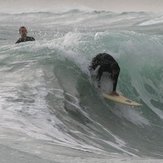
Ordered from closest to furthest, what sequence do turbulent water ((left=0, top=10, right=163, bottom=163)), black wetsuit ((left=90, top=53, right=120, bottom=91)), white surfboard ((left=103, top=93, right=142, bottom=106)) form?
1. turbulent water ((left=0, top=10, right=163, bottom=163))
2. white surfboard ((left=103, top=93, right=142, bottom=106))
3. black wetsuit ((left=90, top=53, right=120, bottom=91))

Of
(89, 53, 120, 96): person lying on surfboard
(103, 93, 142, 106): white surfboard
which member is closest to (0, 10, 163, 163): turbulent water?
(103, 93, 142, 106): white surfboard

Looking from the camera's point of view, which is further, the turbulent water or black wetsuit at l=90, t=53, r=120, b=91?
black wetsuit at l=90, t=53, r=120, b=91

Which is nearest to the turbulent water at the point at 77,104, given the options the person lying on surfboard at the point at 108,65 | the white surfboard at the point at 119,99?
the white surfboard at the point at 119,99

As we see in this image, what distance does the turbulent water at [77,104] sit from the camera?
5.92 meters

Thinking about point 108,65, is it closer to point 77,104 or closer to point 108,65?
point 108,65

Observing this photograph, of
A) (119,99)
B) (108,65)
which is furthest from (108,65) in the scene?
(119,99)

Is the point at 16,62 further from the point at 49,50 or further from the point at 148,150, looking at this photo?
the point at 148,150

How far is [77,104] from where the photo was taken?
8.77 meters

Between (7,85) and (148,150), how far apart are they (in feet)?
7.59

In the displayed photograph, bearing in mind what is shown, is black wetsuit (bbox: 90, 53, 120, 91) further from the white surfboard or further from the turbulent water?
the turbulent water

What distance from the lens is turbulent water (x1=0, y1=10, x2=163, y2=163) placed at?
5.92 meters

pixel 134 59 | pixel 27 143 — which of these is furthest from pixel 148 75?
pixel 27 143

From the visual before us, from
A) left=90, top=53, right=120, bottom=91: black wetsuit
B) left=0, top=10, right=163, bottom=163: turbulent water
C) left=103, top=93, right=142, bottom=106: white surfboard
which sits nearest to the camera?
left=0, top=10, right=163, bottom=163: turbulent water

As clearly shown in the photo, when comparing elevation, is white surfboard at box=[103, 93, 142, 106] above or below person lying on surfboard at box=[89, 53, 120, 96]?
below
